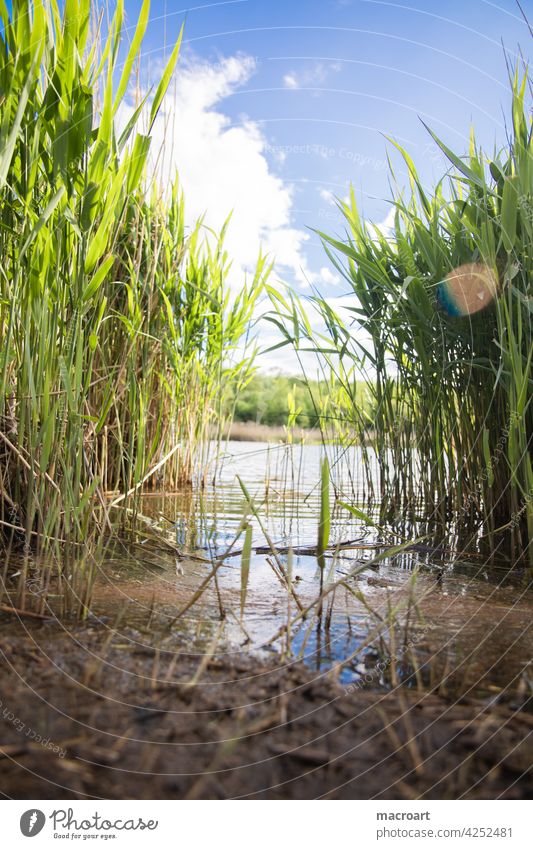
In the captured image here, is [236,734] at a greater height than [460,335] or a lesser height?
lesser

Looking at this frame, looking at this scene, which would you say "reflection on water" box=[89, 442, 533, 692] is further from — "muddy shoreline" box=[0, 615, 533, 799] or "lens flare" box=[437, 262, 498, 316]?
"lens flare" box=[437, 262, 498, 316]

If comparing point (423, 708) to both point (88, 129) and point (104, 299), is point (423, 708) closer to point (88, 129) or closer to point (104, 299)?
point (104, 299)

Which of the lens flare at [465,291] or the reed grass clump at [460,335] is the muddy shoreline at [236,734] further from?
the lens flare at [465,291]

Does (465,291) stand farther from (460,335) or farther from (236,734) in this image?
(236,734)

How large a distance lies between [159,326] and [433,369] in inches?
51.3

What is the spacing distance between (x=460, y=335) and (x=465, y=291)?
16cm

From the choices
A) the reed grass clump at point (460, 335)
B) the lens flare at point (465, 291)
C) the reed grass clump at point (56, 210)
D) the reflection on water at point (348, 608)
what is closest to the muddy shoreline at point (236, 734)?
the reflection on water at point (348, 608)

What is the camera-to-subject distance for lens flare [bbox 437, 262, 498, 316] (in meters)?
1.77

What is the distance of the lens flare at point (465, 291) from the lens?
177 centimetres

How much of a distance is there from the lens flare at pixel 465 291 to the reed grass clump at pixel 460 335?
0.04 feet

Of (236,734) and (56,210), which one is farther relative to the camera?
(56,210)

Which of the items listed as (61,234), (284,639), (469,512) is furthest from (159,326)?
(284,639)

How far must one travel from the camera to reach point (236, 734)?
69cm

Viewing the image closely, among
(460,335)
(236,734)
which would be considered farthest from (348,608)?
(460,335)
